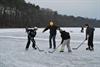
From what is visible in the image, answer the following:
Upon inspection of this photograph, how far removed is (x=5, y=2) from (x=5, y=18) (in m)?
14.6

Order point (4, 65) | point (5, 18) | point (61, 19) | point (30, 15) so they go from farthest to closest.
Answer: point (61, 19)
point (30, 15)
point (5, 18)
point (4, 65)

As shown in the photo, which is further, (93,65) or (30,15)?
(30,15)

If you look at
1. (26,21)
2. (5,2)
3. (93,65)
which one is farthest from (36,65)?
(26,21)

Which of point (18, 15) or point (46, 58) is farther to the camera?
point (18, 15)

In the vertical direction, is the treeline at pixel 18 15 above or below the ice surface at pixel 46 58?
below

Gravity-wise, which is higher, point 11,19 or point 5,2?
point 5,2

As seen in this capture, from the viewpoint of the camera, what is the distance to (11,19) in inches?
4400

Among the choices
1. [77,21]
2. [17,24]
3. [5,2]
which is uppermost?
[5,2]

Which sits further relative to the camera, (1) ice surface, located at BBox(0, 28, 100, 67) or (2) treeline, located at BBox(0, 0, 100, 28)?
(2) treeline, located at BBox(0, 0, 100, 28)

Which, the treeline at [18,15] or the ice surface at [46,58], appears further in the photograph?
the treeline at [18,15]

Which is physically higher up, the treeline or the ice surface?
the ice surface

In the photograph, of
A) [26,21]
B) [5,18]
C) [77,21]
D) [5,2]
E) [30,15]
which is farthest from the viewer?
[77,21]

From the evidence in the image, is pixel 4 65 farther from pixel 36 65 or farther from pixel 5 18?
pixel 5 18

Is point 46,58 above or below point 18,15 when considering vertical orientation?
above
